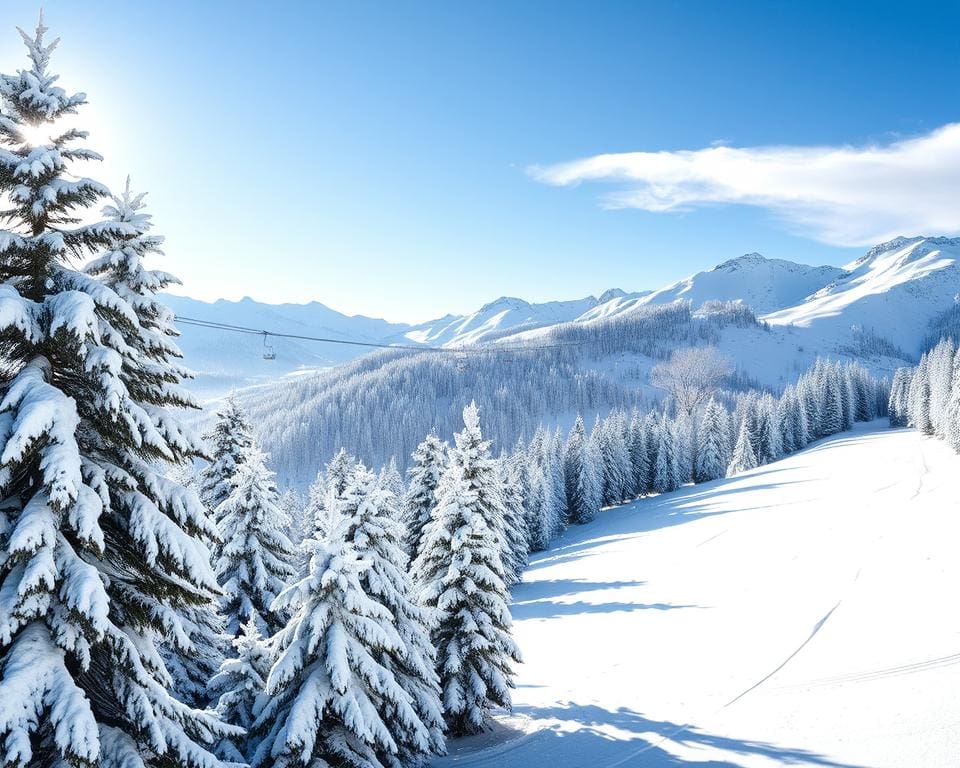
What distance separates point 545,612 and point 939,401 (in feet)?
249

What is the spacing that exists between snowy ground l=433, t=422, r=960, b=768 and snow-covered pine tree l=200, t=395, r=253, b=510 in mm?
12188

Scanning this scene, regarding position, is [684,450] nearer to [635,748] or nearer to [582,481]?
[582,481]

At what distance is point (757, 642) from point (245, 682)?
21162mm

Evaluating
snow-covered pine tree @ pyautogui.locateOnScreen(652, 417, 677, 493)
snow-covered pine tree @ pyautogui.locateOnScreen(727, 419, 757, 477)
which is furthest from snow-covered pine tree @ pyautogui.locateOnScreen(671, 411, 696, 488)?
snow-covered pine tree @ pyautogui.locateOnScreen(727, 419, 757, 477)

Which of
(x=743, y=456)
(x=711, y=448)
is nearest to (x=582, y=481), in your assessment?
(x=711, y=448)

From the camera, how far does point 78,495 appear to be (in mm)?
6168

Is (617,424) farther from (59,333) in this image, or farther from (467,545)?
(59,333)

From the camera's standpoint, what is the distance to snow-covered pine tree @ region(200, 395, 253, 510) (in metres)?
20.7

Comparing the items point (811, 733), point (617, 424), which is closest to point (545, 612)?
point (811, 733)

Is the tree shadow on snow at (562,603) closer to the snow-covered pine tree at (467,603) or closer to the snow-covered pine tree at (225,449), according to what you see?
the snow-covered pine tree at (467,603)

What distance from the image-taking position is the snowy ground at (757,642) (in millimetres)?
15453

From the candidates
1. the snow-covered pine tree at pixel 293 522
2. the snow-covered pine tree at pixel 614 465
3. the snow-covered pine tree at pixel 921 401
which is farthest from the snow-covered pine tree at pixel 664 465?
the snow-covered pine tree at pixel 293 522

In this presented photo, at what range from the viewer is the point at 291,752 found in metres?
10.1

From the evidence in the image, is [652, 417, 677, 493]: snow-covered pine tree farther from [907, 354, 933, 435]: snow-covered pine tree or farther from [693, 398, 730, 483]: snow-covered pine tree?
[907, 354, 933, 435]: snow-covered pine tree
